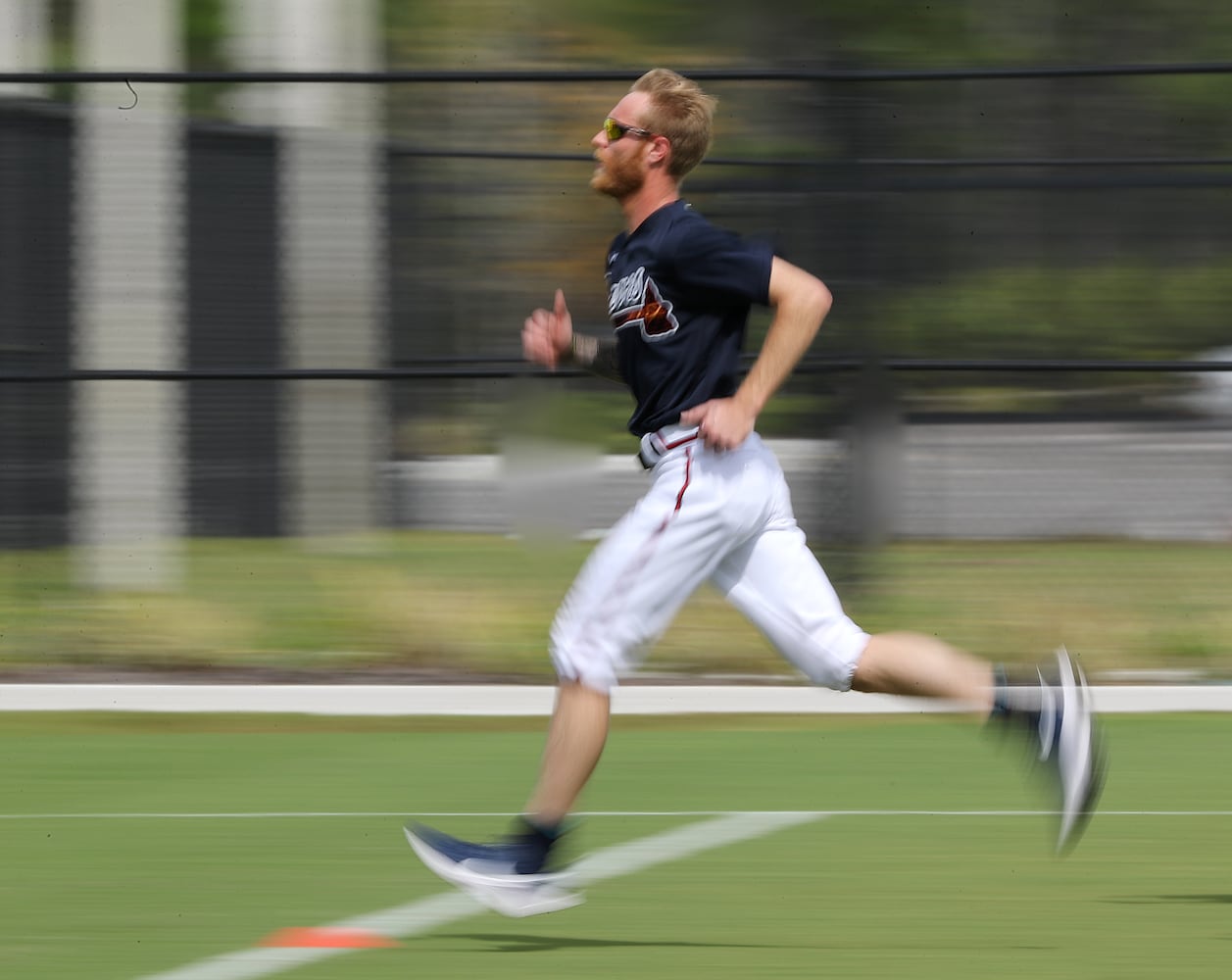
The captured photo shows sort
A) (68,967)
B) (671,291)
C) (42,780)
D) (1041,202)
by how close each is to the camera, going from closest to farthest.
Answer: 1. (68,967)
2. (671,291)
3. (42,780)
4. (1041,202)

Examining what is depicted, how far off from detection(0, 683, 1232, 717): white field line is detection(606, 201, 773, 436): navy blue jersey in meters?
4.14

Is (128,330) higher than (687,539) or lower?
higher

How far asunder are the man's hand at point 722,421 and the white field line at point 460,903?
1.24 m

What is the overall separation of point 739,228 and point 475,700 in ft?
7.59

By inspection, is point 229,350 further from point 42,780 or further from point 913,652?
point 913,652

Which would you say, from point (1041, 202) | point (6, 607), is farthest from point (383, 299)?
point (1041, 202)

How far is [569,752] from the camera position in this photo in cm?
514

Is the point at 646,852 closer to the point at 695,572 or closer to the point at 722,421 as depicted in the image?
the point at 695,572

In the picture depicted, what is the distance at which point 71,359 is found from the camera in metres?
10.4

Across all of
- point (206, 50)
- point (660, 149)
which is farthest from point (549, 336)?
point (206, 50)

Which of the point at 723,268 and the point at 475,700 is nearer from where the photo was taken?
the point at 723,268

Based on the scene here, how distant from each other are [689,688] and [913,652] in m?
4.35

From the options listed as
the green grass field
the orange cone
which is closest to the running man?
the orange cone

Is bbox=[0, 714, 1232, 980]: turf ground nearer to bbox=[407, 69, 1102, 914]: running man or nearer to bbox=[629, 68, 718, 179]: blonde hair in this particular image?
bbox=[407, 69, 1102, 914]: running man
